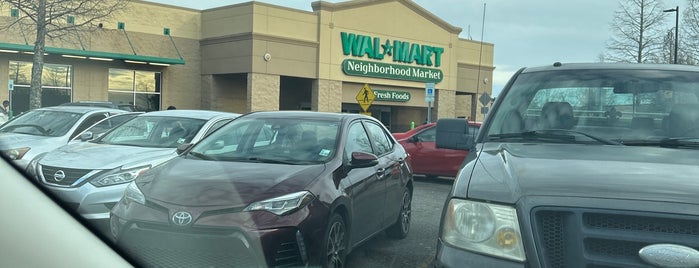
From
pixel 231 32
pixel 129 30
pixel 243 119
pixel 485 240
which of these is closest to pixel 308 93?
pixel 231 32

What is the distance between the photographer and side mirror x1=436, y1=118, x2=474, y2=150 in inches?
175

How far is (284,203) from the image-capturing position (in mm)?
4059

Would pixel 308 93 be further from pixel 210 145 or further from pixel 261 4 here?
pixel 210 145

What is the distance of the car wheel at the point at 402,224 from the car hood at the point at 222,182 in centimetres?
190

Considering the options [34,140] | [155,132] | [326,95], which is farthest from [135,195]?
[326,95]

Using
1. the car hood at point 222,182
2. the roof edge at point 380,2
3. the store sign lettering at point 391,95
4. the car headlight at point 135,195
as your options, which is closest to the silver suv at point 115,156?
the car headlight at point 135,195

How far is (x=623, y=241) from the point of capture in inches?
97.5

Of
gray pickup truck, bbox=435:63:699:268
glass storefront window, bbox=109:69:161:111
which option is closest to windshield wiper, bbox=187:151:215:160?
gray pickup truck, bbox=435:63:699:268

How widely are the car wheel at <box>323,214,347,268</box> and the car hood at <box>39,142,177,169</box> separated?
277 centimetres

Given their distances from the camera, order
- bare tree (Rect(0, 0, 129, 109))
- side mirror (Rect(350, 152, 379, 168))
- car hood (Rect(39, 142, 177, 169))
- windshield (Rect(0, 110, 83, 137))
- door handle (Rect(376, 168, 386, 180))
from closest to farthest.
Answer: side mirror (Rect(350, 152, 379, 168))
door handle (Rect(376, 168, 386, 180))
car hood (Rect(39, 142, 177, 169))
windshield (Rect(0, 110, 83, 137))
bare tree (Rect(0, 0, 129, 109))

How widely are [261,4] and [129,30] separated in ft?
20.0

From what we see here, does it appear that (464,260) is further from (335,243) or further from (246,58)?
(246,58)

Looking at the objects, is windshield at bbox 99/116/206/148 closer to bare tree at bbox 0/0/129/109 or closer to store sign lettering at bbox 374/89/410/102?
bare tree at bbox 0/0/129/109

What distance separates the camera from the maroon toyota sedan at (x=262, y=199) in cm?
382
